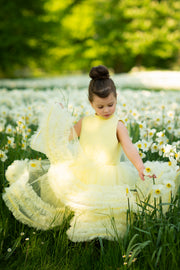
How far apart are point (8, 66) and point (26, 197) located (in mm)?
18224

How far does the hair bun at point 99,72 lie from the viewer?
75.2 inches

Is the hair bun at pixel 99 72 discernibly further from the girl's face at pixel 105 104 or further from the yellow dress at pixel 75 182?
the yellow dress at pixel 75 182

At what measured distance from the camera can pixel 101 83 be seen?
1.92 meters

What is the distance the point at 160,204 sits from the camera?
1.62 metres

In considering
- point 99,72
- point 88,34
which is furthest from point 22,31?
point 99,72

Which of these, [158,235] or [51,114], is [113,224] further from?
[51,114]

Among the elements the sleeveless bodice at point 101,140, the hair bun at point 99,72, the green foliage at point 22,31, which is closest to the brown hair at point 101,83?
the hair bun at point 99,72

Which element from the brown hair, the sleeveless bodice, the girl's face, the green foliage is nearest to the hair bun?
the brown hair

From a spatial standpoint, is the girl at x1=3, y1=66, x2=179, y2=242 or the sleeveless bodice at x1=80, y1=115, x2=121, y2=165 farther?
the sleeveless bodice at x1=80, y1=115, x2=121, y2=165

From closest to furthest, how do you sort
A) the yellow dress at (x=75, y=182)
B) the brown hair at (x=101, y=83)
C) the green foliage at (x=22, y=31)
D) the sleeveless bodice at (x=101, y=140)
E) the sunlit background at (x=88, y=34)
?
the yellow dress at (x=75, y=182) → the brown hair at (x=101, y=83) → the sleeveless bodice at (x=101, y=140) → the green foliage at (x=22, y=31) → the sunlit background at (x=88, y=34)

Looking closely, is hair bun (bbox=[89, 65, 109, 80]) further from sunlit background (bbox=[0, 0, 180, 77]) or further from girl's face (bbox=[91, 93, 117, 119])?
sunlit background (bbox=[0, 0, 180, 77])

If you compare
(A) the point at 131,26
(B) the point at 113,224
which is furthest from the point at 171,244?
(A) the point at 131,26

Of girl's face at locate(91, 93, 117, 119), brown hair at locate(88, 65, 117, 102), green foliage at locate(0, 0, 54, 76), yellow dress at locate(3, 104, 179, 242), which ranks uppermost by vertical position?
green foliage at locate(0, 0, 54, 76)

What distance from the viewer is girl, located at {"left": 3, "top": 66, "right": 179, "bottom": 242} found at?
68.2 inches
